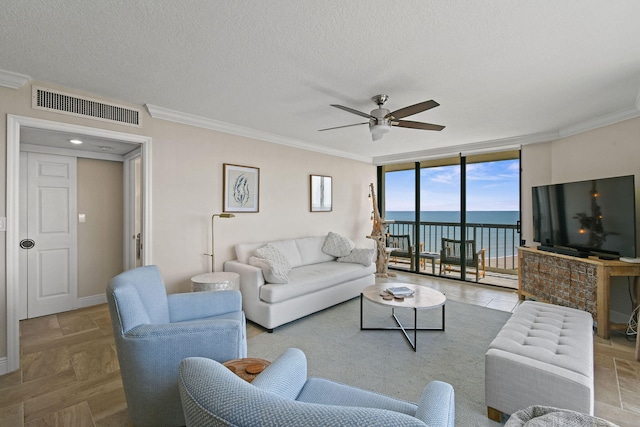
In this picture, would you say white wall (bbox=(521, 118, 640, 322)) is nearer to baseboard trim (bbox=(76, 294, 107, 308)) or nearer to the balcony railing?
the balcony railing

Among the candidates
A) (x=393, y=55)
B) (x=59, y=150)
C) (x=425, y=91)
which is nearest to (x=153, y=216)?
(x=59, y=150)

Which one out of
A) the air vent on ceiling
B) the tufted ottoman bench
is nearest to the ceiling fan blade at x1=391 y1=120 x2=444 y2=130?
the tufted ottoman bench

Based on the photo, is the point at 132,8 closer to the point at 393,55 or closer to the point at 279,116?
the point at 393,55

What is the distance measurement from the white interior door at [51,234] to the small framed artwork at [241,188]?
6.70 ft

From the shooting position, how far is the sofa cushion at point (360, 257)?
4.32m

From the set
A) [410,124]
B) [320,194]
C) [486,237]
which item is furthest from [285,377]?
[486,237]

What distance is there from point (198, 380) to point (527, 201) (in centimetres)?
513

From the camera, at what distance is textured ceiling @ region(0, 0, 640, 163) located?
161cm

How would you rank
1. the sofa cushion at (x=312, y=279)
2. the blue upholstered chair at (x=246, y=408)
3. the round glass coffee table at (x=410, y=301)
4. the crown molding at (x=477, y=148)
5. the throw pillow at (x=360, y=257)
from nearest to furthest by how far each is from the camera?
the blue upholstered chair at (x=246, y=408) < the round glass coffee table at (x=410, y=301) < the sofa cushion at (x=312, y=279) < the crown molding at (x=477, y=148) < the throw pillow at (x=360, y=257)

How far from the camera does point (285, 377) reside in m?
1.19

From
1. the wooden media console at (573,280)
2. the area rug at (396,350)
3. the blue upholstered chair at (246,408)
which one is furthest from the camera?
the wooden media console at (573,280)

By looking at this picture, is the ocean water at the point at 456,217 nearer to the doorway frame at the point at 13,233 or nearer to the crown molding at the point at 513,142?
the crown molding at the point at 513,142

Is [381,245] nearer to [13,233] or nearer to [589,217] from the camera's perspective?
[589,217]

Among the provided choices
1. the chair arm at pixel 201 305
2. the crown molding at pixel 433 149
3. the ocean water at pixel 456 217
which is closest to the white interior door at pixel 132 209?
the crown molding at pixel 433 149
